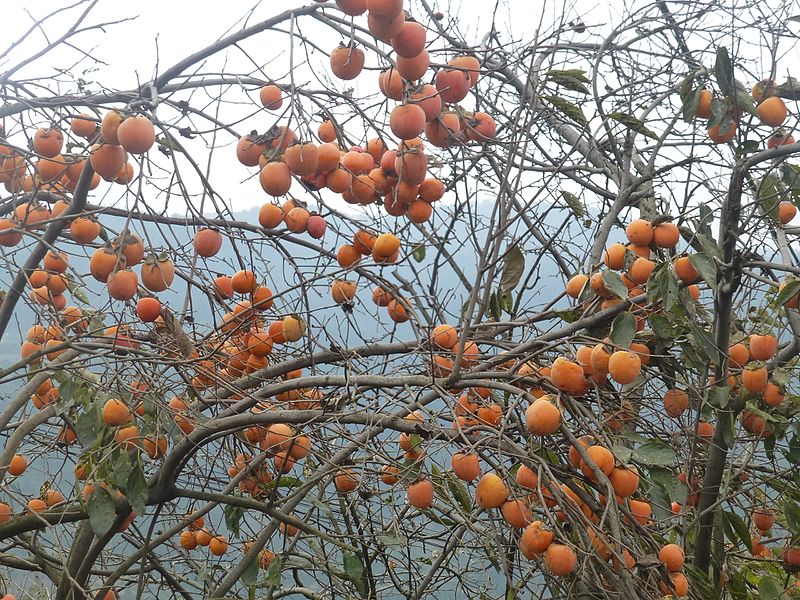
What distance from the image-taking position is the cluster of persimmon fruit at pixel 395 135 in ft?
4.96

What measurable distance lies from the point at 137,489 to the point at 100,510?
0.26 ft

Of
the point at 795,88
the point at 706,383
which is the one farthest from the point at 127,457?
the point at 795,88

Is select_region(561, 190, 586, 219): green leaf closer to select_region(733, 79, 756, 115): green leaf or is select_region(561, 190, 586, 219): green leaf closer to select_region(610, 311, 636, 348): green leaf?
select_region(733, 79, 756, 115): green leaf

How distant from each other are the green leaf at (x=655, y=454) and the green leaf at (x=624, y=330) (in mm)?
206

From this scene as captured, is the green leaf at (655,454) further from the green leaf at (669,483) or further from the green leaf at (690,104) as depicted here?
the green leaf at (690,104)

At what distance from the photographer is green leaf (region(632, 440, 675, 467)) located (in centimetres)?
156

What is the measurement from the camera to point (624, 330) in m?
1.62

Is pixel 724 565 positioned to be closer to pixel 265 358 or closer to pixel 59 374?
pixel 265 358

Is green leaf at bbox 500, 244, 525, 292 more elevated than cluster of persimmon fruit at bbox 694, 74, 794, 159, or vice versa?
cluster of persimmon fruit at bbox 694, 74, 794, 159

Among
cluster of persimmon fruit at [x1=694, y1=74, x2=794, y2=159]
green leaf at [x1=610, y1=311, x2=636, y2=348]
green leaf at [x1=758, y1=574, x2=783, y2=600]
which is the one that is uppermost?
cluster of persimmon fruit at [x1=694, y1=74, x2=794, y2=159]

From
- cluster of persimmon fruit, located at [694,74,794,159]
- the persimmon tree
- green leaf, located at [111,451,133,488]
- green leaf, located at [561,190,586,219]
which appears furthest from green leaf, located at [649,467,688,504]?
green leaf, located at [561,190,586,219]

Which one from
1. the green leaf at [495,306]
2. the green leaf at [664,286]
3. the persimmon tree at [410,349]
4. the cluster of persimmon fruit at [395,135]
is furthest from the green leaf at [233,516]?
the green leaf at [664,286]

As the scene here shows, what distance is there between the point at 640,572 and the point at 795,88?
1266 millimetres

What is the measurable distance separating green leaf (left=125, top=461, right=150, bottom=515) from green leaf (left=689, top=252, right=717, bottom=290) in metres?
1.21
